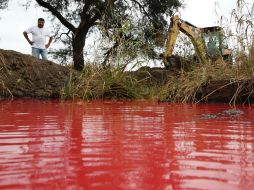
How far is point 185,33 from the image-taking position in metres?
9.66

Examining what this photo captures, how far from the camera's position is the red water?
100 cm

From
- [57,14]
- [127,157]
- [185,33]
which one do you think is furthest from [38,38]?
[127,157]

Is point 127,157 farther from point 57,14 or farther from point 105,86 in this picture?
point 57,14

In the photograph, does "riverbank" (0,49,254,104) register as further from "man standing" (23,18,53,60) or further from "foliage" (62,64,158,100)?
"man standing" (23,18,53,60)

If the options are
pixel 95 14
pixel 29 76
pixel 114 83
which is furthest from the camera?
pixel 95 14

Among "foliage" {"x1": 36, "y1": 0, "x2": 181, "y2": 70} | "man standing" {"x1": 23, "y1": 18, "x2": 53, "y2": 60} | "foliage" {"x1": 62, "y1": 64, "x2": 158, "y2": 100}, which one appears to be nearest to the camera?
"foliage" {"x1": 62, "y1": 64, "x2": 158, "y2": 100}

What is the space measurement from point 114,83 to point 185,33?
13.3 ft

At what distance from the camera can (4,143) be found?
62.8 inches

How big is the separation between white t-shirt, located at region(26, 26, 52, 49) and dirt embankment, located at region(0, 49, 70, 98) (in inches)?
111

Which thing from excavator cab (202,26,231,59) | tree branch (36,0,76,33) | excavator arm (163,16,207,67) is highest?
tree branch (36,0,76,33)

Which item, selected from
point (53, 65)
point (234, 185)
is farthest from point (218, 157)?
point (53, 65)

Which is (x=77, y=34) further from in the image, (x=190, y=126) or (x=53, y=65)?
(x=190, y=126)

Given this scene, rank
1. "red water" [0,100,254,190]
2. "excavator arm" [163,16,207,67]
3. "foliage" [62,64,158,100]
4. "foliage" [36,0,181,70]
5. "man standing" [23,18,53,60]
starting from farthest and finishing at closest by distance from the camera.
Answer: "foliage" [36,0,181,70]
"man standing" [23,18,53,60]
"excavator arm" [163,16,207,67]
"foliage" [62,64,158,100]
"red water" [0,100,254,190]

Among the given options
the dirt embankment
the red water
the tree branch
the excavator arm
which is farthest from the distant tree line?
the red water
